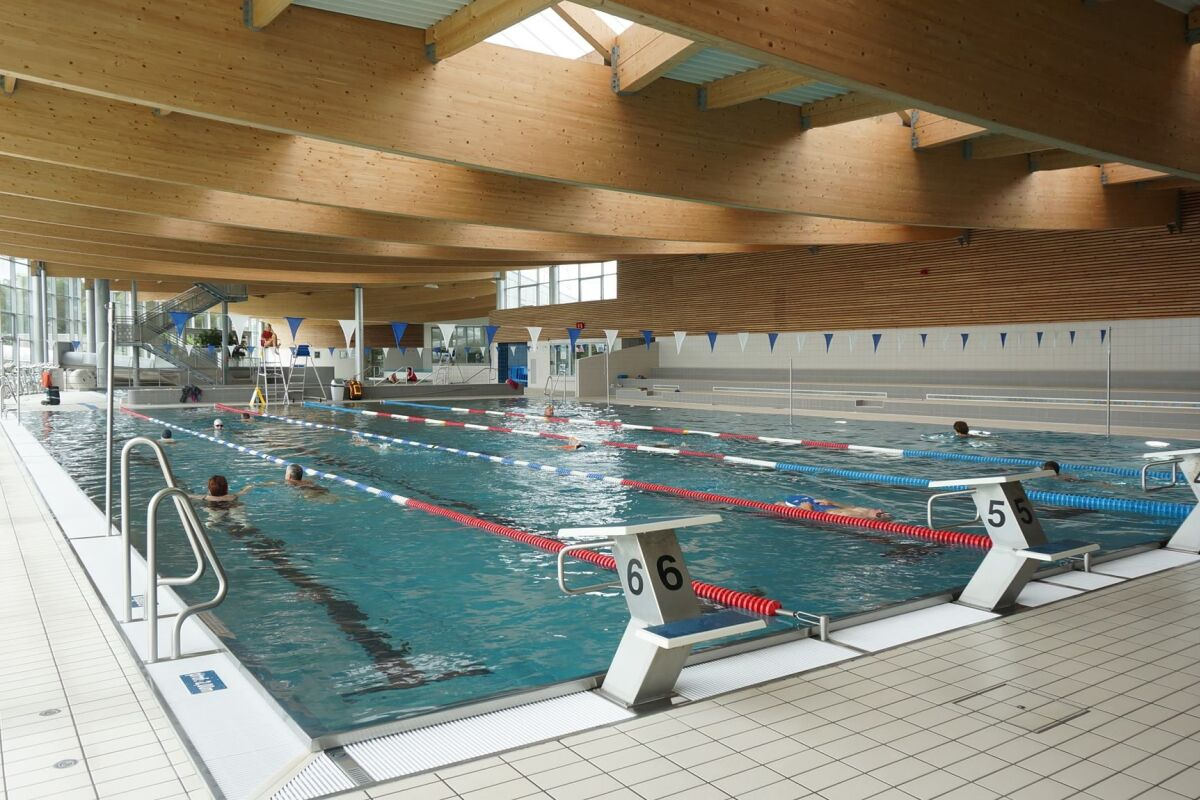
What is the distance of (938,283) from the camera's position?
15.7 meters

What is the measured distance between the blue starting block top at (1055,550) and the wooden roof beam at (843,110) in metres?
3.99

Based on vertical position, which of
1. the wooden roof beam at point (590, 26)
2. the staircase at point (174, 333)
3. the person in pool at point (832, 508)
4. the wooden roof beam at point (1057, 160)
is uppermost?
the wooden roof beam at point (590, 26)

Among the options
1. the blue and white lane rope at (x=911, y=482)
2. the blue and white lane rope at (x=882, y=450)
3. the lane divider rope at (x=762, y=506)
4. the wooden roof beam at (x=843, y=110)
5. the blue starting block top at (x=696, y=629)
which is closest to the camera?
the blue starting block top at (x=696, y=629)

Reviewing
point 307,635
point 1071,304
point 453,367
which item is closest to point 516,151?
point 307,635

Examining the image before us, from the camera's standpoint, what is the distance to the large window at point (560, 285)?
25.5 metres

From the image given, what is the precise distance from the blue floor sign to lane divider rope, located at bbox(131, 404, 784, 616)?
5.34 feet

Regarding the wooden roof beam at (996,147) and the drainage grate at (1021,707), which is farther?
the wooden roof beam at (996,147)

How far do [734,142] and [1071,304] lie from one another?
349 inches

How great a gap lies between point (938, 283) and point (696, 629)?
14.5m

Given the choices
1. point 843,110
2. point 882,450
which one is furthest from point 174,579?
point 882,450

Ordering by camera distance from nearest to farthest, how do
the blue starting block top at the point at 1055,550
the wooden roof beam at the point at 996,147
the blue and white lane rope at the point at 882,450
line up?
the blue starting block top at the point at 1055,550, the wooden roof beam at the point at 996,147, the blue and white lane rope at the point at 882,450

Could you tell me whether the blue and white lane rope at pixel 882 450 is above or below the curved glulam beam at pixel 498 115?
below

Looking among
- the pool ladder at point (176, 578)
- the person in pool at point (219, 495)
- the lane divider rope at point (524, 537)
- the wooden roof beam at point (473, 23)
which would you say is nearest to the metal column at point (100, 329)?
the lane divider rope at point (524, 537)

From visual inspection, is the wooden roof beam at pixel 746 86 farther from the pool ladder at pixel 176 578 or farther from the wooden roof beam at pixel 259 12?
the pool ladder at pixel 176 578
